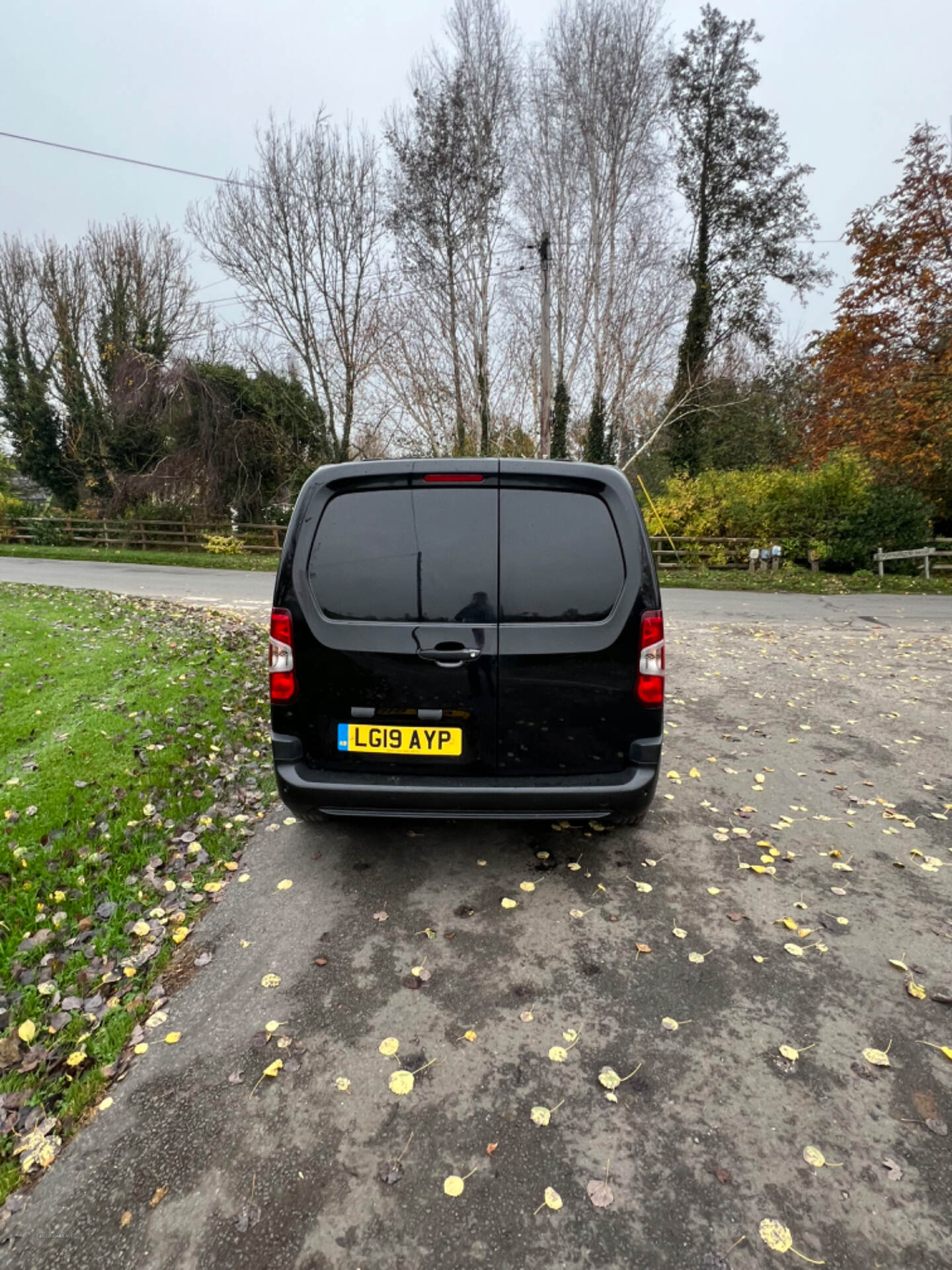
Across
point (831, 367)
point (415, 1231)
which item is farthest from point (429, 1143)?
point (831, 367)

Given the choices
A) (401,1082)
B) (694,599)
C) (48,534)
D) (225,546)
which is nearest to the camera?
(401,1082)

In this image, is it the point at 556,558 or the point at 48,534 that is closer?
the point at 556,558

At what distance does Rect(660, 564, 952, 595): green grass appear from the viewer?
13969 mm

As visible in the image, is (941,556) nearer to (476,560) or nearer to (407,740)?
(476,560)

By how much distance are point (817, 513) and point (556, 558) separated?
16.3m

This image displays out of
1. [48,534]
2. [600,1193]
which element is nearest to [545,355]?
[600,1193]

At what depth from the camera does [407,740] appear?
2895mm

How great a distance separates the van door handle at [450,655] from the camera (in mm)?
2803

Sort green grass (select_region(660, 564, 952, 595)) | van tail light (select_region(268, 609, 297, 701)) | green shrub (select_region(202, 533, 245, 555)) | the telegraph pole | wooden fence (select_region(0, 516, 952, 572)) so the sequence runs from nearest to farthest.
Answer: van tail light (select_region(268, 609, 297, 701))
green grass (select_region(660, 564, 952, 595))
the telegraph pole
green shrub (select_region(202, 533, 245, 555))
wooden fence (select_region(0, 516, 952, 572))

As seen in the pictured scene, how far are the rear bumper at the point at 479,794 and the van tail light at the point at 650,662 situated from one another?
337mm

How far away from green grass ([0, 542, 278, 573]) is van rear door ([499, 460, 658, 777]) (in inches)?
634

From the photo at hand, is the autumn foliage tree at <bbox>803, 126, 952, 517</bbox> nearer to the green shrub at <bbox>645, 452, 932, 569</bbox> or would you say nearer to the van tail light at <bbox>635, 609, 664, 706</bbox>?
the green shrub at <bbox>645, 452, 932, 569</bbox>

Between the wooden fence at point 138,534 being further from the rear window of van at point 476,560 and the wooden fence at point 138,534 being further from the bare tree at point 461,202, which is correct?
the rear window of van at point 476,560

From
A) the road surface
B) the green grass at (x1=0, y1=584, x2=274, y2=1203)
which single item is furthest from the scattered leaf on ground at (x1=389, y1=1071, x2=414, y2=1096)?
the road surface
